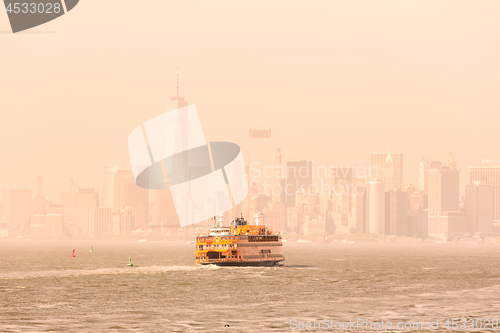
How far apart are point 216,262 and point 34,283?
131ft

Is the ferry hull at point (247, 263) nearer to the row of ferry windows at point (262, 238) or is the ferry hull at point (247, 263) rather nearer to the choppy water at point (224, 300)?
the row of ferry windows at point (262, 238)

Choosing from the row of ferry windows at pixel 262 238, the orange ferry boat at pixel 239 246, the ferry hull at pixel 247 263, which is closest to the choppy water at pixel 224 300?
the ferry hull at pixel 247 263

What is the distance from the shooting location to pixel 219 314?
248 ft

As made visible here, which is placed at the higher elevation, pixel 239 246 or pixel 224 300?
pixel 239 246

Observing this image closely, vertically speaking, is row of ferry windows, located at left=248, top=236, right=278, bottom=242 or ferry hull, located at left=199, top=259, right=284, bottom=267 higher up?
row of ferry windows, located at left=248, top=236, right=278, bottom=242

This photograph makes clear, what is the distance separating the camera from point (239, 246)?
138 meters

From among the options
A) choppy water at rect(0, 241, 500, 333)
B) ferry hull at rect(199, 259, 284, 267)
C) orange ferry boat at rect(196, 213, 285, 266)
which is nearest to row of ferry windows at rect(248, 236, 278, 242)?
orange ferry boat at rect(196, 213, 285, 266)

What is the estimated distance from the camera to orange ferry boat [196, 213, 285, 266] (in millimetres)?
138250

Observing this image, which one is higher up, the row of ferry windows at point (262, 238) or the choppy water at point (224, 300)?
the row of ferry windows at point (262, 238)

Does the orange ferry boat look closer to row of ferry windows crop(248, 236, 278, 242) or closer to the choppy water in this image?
row of ferry windows crop(248, 236, 278, 242)

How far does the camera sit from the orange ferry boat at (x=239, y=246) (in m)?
138

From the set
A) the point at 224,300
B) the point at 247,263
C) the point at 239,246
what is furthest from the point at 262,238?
the point at 224,300

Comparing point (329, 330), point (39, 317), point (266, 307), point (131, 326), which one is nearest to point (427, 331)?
point (329, 330)

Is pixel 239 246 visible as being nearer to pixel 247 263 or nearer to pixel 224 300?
Answer: pixel 247 263
